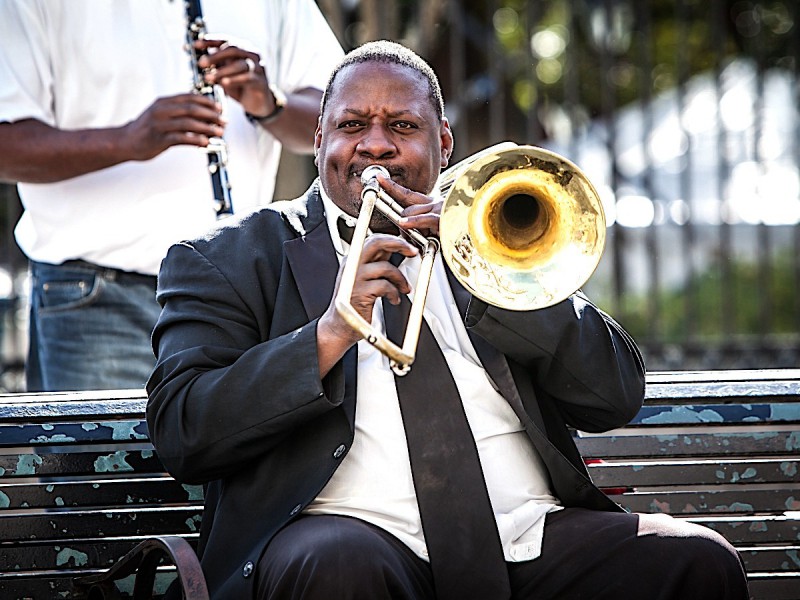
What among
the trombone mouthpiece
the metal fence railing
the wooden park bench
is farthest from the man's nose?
the metal fence railing

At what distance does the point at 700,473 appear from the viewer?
11.7 ft

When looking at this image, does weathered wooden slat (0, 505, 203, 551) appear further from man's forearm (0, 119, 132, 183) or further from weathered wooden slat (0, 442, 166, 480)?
man's forearm (0, 119, 132, 183)

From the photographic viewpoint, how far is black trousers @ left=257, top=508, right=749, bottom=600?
2.61 m

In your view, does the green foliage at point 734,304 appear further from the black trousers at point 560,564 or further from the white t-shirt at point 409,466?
the black trousers at point 560,564

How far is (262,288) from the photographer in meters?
3.11

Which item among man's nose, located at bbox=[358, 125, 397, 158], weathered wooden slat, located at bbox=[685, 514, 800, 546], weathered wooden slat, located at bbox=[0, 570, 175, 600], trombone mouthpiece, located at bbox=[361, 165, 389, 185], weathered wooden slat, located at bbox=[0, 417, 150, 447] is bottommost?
weathered wooden slat, located at bbox=[685, 514, 800, 546]

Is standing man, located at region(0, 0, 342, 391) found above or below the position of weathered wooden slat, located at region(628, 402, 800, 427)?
above

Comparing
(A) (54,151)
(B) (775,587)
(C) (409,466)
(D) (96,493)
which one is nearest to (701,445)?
(B) (775,587)

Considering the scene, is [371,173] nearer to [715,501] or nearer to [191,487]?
[191,487]

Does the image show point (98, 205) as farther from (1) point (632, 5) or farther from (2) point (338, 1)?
(1) point (632, 5)

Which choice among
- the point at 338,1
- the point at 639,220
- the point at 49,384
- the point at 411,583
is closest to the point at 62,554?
the point at 49,384

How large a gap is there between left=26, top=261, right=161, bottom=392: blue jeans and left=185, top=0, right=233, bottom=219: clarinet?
337 mm

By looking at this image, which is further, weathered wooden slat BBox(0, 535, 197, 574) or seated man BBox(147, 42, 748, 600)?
weathered wooden slat BBox(0, 535, 197, 574)

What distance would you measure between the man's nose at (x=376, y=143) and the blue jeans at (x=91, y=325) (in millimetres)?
1004
